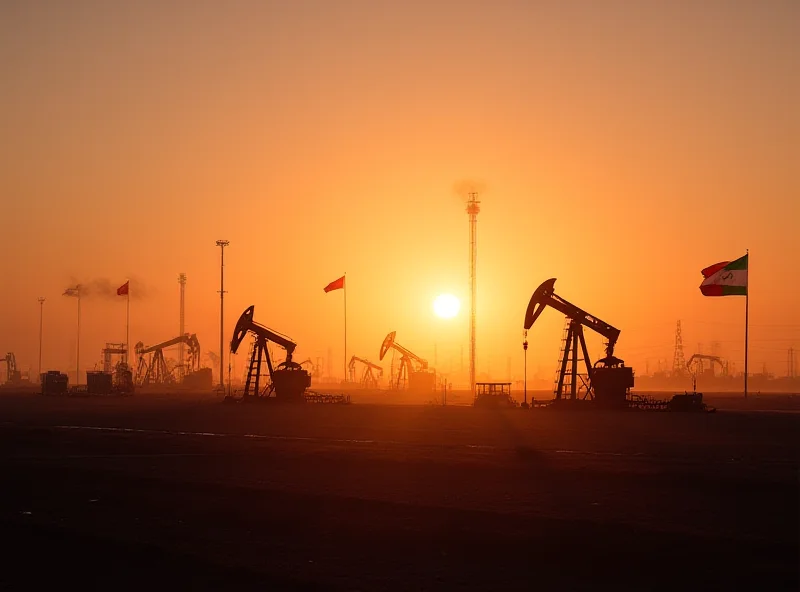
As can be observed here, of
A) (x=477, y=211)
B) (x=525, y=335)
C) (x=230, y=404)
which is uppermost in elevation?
(x=477, y=211)

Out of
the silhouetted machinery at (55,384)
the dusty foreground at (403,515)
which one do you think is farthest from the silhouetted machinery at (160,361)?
the dusty foreground at (403,515)

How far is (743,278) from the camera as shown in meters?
64.6

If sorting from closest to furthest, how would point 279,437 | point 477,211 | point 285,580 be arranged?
point 285,580, point 279,437, point 477,211

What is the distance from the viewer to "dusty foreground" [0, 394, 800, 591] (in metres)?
13.2

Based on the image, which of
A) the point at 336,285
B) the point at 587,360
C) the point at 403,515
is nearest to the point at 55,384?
the point at 336,285

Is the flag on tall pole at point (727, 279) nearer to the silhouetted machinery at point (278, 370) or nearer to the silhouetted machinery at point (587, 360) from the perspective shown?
the silhouetted machinery at point (587, 360)

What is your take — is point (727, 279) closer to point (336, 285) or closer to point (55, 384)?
point (336, 285)

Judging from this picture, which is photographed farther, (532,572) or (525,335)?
(525,335)

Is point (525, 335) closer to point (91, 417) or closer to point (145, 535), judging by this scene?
point (91, 417)

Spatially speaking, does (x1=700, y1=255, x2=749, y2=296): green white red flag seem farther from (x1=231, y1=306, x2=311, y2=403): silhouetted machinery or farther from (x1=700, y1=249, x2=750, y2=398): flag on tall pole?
(x1=231, y1=306, x2=311, y2=403): silhouetted machinery

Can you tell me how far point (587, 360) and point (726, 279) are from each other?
12.8 meters

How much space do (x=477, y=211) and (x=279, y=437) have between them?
78.0 m

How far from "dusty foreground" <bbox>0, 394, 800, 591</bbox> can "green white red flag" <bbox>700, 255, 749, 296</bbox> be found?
34.0 m

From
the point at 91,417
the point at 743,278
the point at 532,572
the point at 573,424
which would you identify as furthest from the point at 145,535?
the point at 743,278
